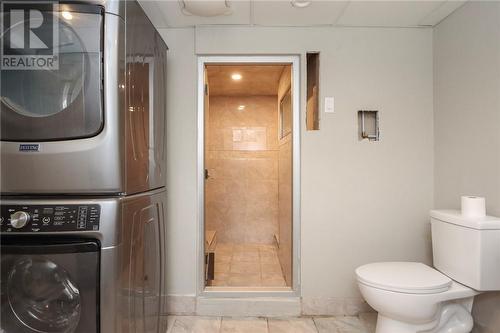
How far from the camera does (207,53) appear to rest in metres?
2.10

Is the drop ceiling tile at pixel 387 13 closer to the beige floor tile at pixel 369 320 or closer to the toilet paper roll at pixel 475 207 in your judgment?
the toilet paper roll at pixel 475 207

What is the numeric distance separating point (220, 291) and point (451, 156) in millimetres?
1798

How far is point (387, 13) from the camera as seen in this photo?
1927 mm

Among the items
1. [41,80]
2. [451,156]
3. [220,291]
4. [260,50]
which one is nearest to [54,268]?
[41,80]

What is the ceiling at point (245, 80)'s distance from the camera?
2.95 meters

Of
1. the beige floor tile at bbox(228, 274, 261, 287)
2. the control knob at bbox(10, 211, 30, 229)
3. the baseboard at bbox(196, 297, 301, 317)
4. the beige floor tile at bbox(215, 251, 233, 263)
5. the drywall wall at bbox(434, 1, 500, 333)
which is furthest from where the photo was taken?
the beige floor tile at bbox(215, 251, 233, 263)

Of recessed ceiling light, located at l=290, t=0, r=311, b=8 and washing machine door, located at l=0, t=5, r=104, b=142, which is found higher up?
recessed ceiling light, located at l=290, t=0, r=311, b=8

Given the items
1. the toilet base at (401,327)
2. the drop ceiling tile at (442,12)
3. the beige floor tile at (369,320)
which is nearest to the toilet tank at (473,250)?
the toilet base at (401,327)

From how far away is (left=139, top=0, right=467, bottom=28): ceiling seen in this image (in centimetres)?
181

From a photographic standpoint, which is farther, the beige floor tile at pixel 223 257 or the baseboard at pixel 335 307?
the beige floor tile at pixel 223 257

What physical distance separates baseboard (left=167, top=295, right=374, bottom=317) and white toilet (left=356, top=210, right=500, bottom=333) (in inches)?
18.7

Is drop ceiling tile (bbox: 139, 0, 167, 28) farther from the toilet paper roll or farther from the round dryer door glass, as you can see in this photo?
the toilet paper roll

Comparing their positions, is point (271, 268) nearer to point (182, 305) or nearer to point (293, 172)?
point (182, 305)

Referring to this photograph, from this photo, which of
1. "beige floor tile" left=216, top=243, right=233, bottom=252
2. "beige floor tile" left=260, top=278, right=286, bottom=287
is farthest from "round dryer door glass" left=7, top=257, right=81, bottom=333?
"beige floor tile" left=216, top=243, right=233, bottom=252
